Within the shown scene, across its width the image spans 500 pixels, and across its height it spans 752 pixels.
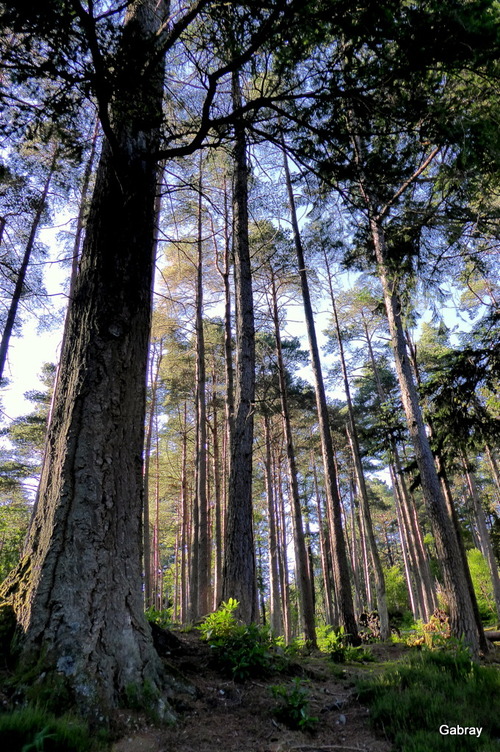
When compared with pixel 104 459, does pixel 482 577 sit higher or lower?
lower

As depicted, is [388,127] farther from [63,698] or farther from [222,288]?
[222,288]

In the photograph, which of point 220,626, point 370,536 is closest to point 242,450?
point 220,626

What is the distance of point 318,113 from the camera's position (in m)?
3.25

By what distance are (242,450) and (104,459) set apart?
11.0ft

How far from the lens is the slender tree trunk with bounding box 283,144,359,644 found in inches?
329

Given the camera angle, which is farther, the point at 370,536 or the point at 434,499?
the point at 370,536

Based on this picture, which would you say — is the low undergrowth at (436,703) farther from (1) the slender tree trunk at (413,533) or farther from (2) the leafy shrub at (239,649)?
(1) the slender tree trunk at (413,533)

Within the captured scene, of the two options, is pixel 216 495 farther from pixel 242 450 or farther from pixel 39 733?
pixel 39 733

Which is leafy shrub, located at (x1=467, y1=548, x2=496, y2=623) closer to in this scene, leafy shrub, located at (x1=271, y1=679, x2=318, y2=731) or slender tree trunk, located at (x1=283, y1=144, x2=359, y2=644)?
slender tree trunk, located at (x1=283, y1=144, x2=359, y2=644)

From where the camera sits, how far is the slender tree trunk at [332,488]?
27.5 ft

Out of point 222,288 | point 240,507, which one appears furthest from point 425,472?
point 222,288

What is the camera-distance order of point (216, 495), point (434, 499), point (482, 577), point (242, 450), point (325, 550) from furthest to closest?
point (482, 577) < point (325, 550) < point (216, 495) < point (434, 499) < point (242, 450)

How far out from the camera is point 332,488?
9078 millimetres

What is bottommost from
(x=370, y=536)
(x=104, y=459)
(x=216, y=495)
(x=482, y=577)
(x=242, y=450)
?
(x=482, y=577)
